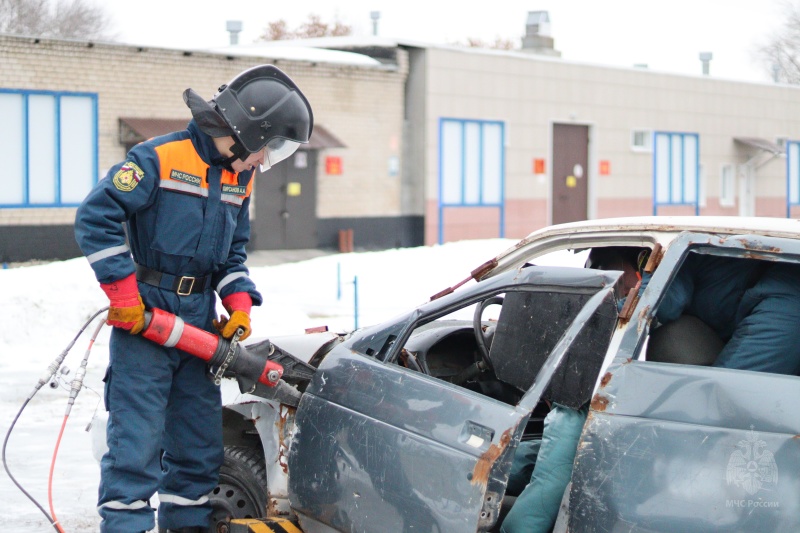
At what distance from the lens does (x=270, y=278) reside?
48.7ft

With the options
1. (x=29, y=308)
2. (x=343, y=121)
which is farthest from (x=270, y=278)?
(x=343, y=121)

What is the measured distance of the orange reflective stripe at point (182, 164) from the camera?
13.8ft

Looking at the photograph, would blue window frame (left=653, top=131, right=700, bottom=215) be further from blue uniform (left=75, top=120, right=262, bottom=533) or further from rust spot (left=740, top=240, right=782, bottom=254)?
rust spot (left=740, top=240, right=782, bottom=254)

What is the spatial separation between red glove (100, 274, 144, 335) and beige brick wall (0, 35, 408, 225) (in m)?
15.2

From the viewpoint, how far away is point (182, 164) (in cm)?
422

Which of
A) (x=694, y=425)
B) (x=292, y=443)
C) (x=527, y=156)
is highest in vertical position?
(x=527, y=156)

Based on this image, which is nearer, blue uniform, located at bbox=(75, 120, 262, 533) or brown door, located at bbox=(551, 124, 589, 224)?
blue uniform, located at bbox=(75, 120, 262, 533)

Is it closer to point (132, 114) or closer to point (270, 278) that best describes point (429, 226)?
point (132, 114)

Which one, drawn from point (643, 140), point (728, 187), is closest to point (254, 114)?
point (643, 140)

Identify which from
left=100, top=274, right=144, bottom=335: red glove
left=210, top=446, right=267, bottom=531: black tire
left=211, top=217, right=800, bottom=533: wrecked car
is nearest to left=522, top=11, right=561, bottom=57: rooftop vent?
left=211, top=217, right=800, bottom=533: wrecked car

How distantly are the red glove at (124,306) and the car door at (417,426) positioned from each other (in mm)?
699

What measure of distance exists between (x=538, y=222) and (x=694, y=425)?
2325 centimetres

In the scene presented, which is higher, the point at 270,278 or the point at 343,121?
the point at 343,121

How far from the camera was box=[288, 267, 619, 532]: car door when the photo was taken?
3.23 metres
